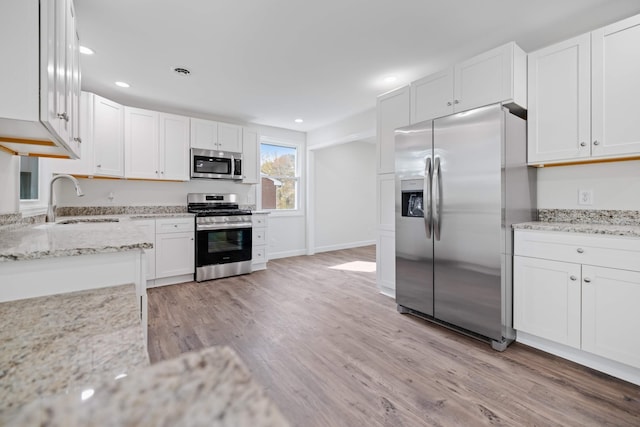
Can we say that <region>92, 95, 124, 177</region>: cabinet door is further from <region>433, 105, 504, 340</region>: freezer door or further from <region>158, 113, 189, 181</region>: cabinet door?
<region>433, 105, 504, 340</region>: freezer door

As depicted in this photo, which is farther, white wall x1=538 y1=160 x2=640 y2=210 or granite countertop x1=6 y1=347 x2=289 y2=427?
white wall x1=538 y1=160 x2=640 y2=210

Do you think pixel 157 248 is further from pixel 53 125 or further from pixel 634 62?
pixel 634 62

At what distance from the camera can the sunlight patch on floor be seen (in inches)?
186

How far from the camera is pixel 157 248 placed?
3801 mm

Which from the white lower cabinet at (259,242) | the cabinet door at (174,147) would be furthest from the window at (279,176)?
the cabinet door at (174,147)

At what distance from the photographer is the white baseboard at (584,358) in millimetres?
1819

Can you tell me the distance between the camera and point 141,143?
3939 millimetres

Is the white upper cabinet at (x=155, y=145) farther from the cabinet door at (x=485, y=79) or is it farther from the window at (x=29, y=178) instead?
the cabinet door at (x=485, y=79)

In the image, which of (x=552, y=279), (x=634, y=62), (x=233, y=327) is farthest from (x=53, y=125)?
(x=634, y=62)

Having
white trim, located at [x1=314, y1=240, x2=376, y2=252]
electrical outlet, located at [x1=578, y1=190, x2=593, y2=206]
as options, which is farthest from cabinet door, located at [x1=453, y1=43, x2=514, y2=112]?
white trim, located at [x1=314, y1=240, x2=376, y2=252]

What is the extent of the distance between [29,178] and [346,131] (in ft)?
13.1

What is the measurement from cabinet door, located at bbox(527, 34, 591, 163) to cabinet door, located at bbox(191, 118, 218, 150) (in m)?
3.92

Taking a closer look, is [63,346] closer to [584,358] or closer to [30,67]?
[30,67]

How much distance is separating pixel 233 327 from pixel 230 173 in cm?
265
